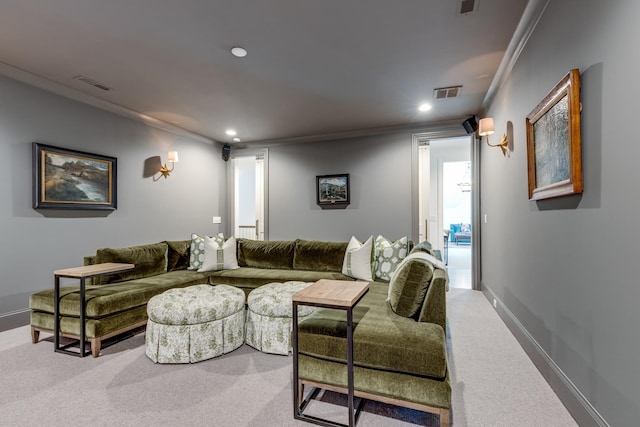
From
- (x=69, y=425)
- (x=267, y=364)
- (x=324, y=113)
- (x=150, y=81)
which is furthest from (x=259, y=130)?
(x=69, y=425)

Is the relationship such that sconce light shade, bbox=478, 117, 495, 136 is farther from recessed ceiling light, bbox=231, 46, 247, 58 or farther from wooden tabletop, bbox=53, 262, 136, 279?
wooden tabletop, bbox=53, 262, 136, 279

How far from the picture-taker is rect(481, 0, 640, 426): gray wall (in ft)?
4.33

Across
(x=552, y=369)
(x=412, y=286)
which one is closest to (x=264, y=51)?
(x=412, y=286)

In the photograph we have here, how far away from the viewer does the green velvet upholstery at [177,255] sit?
4.17m

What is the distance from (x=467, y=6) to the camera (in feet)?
7.27

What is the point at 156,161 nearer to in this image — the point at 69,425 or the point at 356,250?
the point at 356,250

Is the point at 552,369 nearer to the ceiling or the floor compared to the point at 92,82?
nearer to the floor

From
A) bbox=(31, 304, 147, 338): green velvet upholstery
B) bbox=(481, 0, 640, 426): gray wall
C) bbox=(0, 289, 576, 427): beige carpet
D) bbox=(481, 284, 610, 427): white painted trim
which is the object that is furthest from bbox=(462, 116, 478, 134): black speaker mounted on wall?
bbox=(31, 304, 147, 338): green velvet upholstery

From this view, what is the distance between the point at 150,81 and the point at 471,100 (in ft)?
12.5

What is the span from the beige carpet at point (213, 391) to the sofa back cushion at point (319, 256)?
159 centimetres

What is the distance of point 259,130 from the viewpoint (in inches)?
206

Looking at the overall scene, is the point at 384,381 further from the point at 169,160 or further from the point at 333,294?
the point at 169,160

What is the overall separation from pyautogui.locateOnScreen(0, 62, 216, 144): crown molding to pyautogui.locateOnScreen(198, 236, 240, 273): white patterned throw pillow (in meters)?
1.96

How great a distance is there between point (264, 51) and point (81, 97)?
97.9 inches
